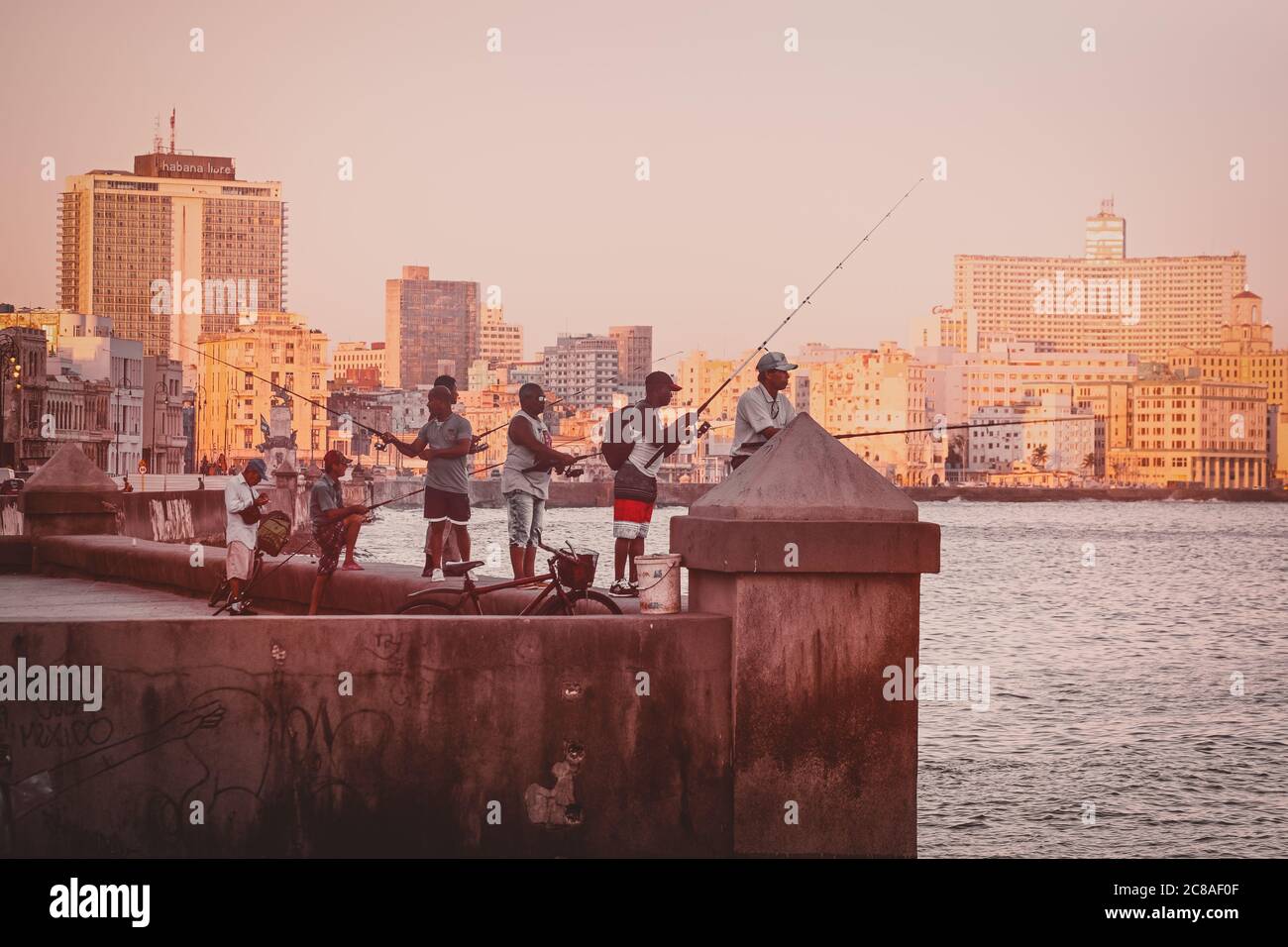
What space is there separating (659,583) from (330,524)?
563cm

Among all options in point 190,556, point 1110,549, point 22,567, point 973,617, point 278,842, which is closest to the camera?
point 278,842

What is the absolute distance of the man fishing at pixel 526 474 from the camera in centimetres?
1261

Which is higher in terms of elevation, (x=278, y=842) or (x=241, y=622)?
(x=241, y=622)

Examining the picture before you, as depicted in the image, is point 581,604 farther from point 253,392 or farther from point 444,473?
point 253,392

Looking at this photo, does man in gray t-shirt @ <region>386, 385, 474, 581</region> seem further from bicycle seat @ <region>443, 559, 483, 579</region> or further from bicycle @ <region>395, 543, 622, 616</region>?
bicycle @ <region>395, 543, 622, 616</region>

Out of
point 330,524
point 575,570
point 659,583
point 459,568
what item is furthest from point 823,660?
point 330,524

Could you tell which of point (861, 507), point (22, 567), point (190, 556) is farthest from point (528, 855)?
point (22, 567)

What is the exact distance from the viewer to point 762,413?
1114cm

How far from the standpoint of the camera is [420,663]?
8.44m

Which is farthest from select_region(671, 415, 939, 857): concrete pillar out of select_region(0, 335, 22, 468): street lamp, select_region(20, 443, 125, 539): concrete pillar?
select_region(0, 335, 22, 468): street lamp

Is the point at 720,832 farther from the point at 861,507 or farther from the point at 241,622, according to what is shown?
the point at 241,622

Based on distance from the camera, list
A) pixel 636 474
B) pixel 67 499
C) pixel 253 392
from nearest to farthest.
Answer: pixel 636 474 → pixel 67 499 → pixel 253 392

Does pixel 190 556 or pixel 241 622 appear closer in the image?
pixel 241 622

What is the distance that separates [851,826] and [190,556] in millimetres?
9645
